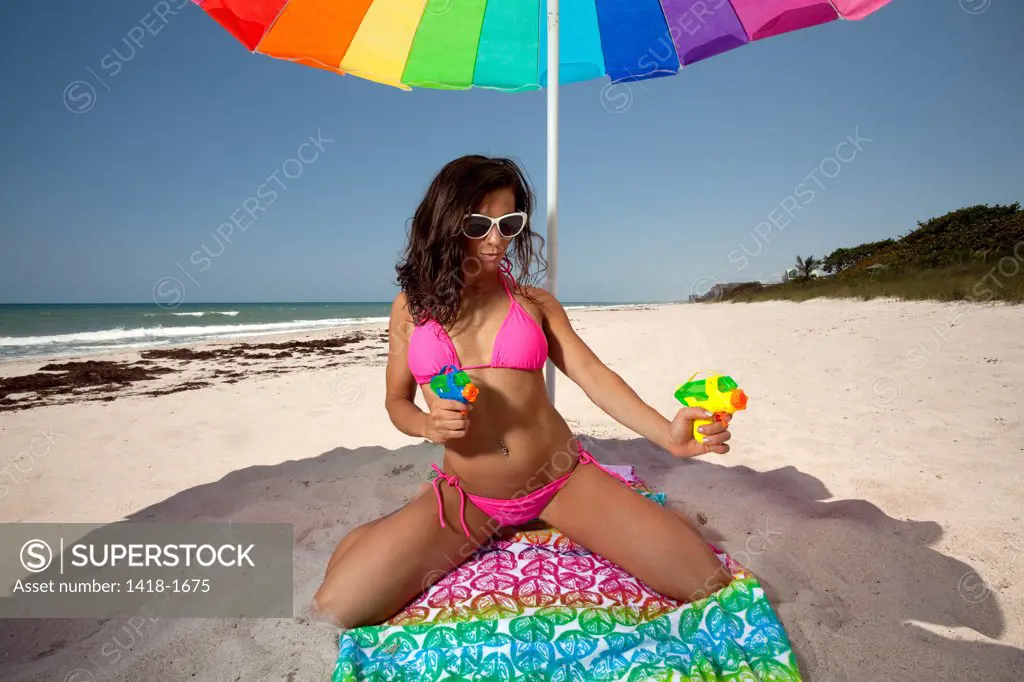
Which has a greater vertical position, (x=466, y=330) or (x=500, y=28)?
(x=500, y=28)

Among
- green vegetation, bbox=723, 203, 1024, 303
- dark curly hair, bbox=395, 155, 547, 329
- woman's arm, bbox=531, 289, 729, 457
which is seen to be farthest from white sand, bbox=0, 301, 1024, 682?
green vegetation, bbox=723, 203, 1024, 303

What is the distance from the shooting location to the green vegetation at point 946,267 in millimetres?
9297

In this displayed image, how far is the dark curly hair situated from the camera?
2.13 m

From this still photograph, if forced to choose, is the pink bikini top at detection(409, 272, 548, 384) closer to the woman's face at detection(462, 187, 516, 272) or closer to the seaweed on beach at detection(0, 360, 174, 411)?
the woman's face at detection(462, 187, 516, 272)

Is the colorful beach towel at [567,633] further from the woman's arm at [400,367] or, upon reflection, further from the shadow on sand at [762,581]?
the woman's arm at [400,367]

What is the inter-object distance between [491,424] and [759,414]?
373cm

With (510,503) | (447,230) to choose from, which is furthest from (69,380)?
(510,503)

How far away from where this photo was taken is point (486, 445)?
2.07 meters

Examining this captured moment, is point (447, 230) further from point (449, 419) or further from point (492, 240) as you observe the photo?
point (449, 419)

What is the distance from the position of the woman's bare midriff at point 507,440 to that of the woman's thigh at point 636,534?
15 cm

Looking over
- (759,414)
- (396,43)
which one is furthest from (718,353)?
→ (396,43)

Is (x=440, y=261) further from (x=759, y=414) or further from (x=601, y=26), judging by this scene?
(x=759, y=414)

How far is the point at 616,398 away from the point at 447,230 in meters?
1.00

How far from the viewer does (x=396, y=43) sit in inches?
127
